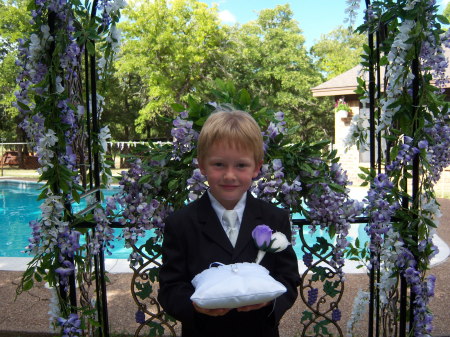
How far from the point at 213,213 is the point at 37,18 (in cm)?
126

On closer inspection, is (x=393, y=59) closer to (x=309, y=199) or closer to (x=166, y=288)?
(x=309, y=199)

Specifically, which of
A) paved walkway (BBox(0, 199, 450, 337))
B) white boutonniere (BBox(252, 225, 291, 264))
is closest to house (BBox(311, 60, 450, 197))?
paved walkway (BBox(0, 199, 450, 337))

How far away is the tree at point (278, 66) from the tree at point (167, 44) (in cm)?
279

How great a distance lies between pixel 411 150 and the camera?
77.5 inches

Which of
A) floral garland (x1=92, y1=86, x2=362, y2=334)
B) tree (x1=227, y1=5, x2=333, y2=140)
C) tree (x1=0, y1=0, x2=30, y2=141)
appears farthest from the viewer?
tree (x1=227, y1=5, x2=333, y2=140)

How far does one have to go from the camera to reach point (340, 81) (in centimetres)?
1403

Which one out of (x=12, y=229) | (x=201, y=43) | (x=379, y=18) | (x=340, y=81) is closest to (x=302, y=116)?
(x=201, y=43)

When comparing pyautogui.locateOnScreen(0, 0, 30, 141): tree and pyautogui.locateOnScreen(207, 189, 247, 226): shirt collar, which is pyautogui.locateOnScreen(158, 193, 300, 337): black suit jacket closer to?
pyautogui.locateOnScreen(207, 189, 247, 226): shirt collar

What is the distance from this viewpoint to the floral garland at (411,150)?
193 cm

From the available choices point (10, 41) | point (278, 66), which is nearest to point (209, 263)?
point (10, 41)

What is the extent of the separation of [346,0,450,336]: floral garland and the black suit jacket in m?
0.77

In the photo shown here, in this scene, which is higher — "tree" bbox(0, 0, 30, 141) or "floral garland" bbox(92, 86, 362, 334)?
"tree" bbox(0, 0, 30, 141)

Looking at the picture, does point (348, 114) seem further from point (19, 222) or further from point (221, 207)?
point (221, 207)

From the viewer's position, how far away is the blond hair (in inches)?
56.1
